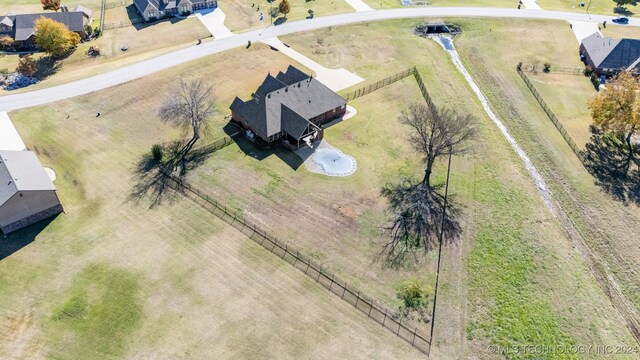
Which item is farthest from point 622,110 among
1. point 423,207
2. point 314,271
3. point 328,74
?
point 314,271

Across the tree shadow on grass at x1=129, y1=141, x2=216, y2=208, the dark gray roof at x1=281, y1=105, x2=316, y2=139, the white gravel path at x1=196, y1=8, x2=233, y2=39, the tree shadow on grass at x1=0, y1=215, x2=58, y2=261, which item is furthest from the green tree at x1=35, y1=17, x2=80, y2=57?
the dark gray roof at x1=281, y1=105, x2=316, y2=139

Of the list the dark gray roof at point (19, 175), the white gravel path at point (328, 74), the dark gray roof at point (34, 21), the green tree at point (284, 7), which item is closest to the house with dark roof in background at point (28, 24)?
the dark gray roof at point (34, 21)

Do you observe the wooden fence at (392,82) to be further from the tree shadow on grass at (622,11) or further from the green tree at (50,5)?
the green tree at (50,5)

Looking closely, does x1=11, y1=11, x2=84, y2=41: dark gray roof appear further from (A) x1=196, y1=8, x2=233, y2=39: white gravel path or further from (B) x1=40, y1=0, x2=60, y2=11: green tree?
(A) x1=196, y1=8, x2=233, y2=39: white gravel path

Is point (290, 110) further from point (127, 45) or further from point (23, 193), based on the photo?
point (127, 45)

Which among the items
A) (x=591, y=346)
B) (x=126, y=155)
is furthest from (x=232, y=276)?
(x=591, y=346)

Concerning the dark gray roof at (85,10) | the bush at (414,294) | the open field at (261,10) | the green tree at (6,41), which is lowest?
the bush at (414,294)
